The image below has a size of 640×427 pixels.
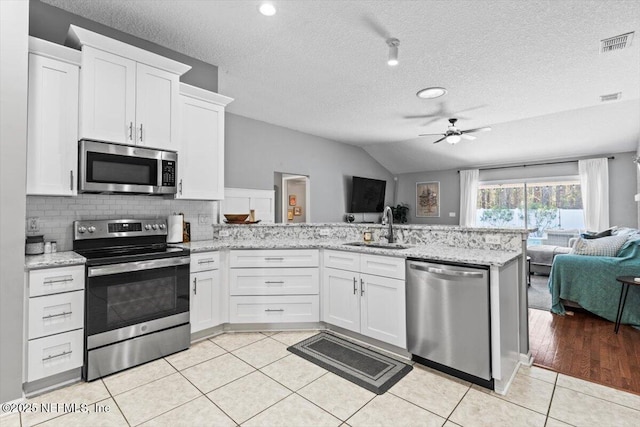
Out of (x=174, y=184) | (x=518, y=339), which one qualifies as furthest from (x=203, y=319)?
(x=518, y=339)

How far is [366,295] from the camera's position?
9.29 ft

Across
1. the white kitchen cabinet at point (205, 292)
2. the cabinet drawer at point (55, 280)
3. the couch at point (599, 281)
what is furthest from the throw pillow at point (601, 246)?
the cabinet drawer at point (55, 280)

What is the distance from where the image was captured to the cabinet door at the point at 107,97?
2.39 metres

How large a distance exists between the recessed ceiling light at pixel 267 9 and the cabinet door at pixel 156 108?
1.02 metres

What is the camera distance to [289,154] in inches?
239

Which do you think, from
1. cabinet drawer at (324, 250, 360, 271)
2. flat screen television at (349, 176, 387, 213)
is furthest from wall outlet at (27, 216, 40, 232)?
flat screen television at (349, 176, 387, 213)

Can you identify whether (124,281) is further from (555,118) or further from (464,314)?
(555,118)

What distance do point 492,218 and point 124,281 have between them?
8.35m

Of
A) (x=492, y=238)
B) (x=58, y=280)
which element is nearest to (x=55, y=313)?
(x=58, y=280)

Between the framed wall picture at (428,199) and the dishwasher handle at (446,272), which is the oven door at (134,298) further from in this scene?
the framed wall picture at (428,199)

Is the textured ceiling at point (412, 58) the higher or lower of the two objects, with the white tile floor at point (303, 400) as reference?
higher

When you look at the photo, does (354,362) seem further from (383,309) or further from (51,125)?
(51,125)

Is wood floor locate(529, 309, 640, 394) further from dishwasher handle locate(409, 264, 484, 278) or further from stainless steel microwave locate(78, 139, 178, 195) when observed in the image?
stainless steel microwave locate(78, 139, 178, 195)

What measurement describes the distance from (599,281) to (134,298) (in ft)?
15.9
